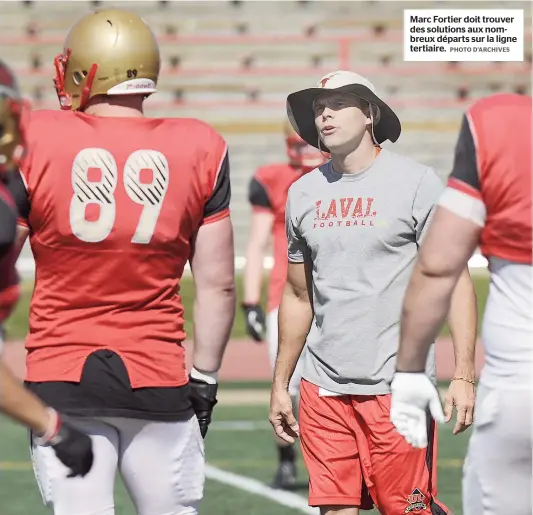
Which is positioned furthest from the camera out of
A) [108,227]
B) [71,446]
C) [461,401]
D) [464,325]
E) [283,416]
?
[283,416]

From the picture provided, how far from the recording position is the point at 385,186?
16.5 ft

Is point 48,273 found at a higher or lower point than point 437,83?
higher

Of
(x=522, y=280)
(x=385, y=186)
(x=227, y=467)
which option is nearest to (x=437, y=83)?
(x=227, y=467)

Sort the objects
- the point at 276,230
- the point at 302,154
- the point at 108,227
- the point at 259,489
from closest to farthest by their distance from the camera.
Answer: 1. the point at 108,227
2. the point at 259,489
3. the point at 302,154
4. the point at 276,230

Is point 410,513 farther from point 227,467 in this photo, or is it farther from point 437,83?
point 437,83

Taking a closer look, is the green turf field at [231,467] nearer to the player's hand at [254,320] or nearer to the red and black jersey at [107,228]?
the player's hand at [254,320]

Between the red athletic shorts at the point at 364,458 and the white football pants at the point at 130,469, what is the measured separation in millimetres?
915

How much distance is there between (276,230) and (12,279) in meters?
5.17

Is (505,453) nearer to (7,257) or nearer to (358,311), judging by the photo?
(7,257)

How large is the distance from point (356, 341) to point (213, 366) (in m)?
0.67

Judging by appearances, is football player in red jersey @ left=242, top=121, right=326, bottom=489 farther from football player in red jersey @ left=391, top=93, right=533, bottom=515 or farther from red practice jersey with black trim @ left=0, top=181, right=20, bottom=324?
red practice jersey with black trim @ left=0, top=181, right=20, bottom=324
